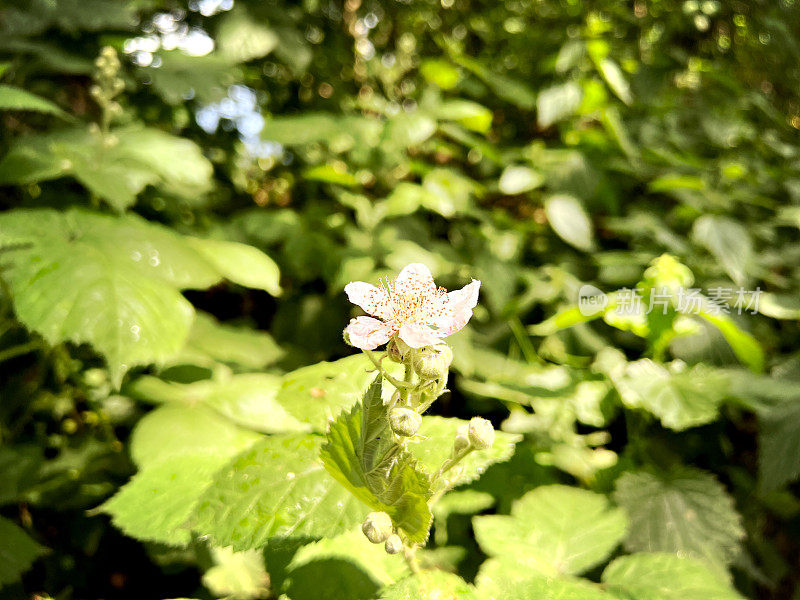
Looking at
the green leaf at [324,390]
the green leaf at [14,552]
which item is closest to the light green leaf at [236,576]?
the green leaf at [14,552]

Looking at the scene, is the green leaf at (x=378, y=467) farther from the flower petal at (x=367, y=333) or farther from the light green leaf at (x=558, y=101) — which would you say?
the light green leaf at (x=558, y=101)

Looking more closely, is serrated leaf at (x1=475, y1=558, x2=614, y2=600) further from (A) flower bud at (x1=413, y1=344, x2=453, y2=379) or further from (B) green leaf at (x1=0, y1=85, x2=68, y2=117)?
(B) green leaf at (x1=0, y1=85, x2=68, y2=117)

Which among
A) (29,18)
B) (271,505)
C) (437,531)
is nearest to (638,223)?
(437,531)

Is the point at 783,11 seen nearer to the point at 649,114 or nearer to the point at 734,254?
the point at 649,114

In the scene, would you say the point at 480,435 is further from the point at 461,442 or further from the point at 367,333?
the point at 367,333

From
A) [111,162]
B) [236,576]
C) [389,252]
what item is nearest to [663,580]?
[236,576]
